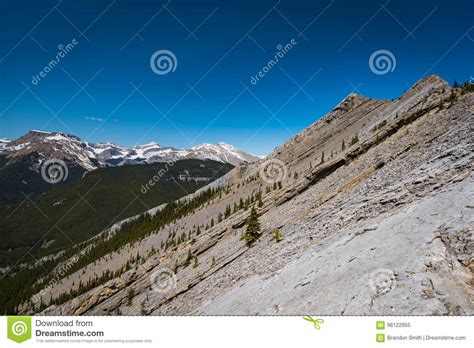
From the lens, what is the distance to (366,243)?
48.3 ft

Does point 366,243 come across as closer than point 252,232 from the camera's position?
Yes

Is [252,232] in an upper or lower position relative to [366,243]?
upper

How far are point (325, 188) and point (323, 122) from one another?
244ft

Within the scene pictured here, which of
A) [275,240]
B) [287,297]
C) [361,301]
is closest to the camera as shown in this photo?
[361,301]

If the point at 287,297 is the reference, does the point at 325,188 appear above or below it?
above

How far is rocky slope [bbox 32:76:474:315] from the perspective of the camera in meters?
9.88

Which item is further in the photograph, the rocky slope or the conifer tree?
the conifer tree

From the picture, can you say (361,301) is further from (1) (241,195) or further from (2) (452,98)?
(1) (241,195)

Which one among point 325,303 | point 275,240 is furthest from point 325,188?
point 325,303

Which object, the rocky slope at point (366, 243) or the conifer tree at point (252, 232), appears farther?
the conifer tree at point (252, 232)

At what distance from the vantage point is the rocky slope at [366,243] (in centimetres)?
988
